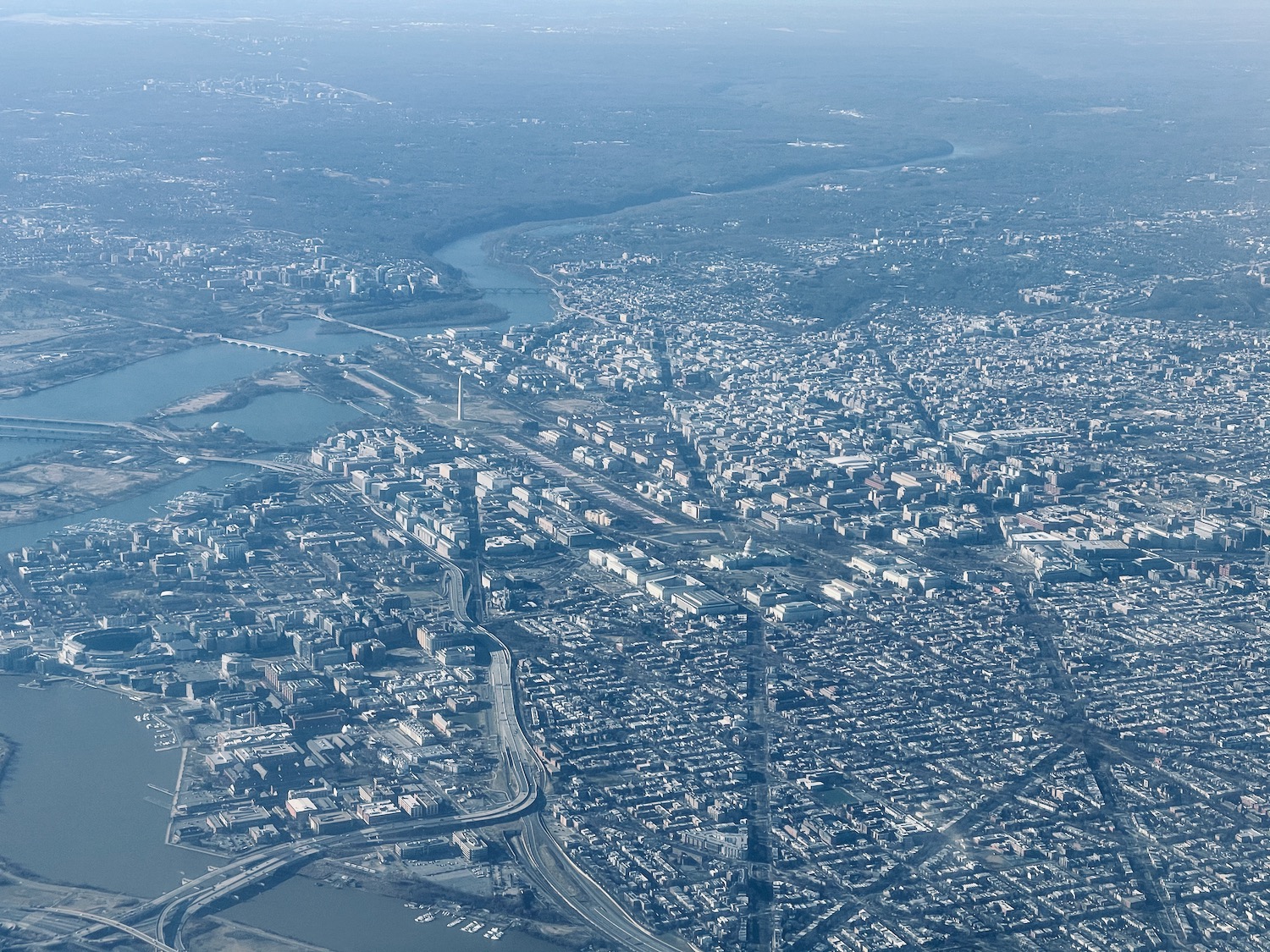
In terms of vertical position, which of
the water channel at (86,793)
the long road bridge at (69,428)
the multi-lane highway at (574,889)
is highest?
the multi-lane highway at (574,889)

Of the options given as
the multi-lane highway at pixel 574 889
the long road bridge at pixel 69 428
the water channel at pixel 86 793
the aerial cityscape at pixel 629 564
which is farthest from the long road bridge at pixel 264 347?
the multi-lane highway at pixel 574 889

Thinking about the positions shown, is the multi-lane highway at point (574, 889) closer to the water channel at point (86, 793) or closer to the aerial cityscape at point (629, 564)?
the aerial cityscape at point (629, 564)

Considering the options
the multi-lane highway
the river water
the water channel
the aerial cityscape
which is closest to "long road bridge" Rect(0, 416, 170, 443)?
the aerial cityscape

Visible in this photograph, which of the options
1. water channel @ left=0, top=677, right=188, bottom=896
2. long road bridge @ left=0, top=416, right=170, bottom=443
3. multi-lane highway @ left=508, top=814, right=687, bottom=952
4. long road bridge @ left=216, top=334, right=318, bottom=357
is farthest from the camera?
long road bridge @ left=216, top=334, right=318, bottom=357

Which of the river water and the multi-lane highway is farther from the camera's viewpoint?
the river water

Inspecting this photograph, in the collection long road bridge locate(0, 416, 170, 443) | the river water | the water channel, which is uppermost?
the water channel

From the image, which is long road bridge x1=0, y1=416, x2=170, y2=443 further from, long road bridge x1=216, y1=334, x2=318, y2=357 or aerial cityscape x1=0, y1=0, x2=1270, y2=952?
long road bridge x1=216, y1=334, x2=318, y2=357

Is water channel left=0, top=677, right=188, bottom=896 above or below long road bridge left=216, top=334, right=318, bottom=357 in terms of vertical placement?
above

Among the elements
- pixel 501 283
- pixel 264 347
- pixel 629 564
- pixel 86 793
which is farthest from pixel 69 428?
pixel 501 283
